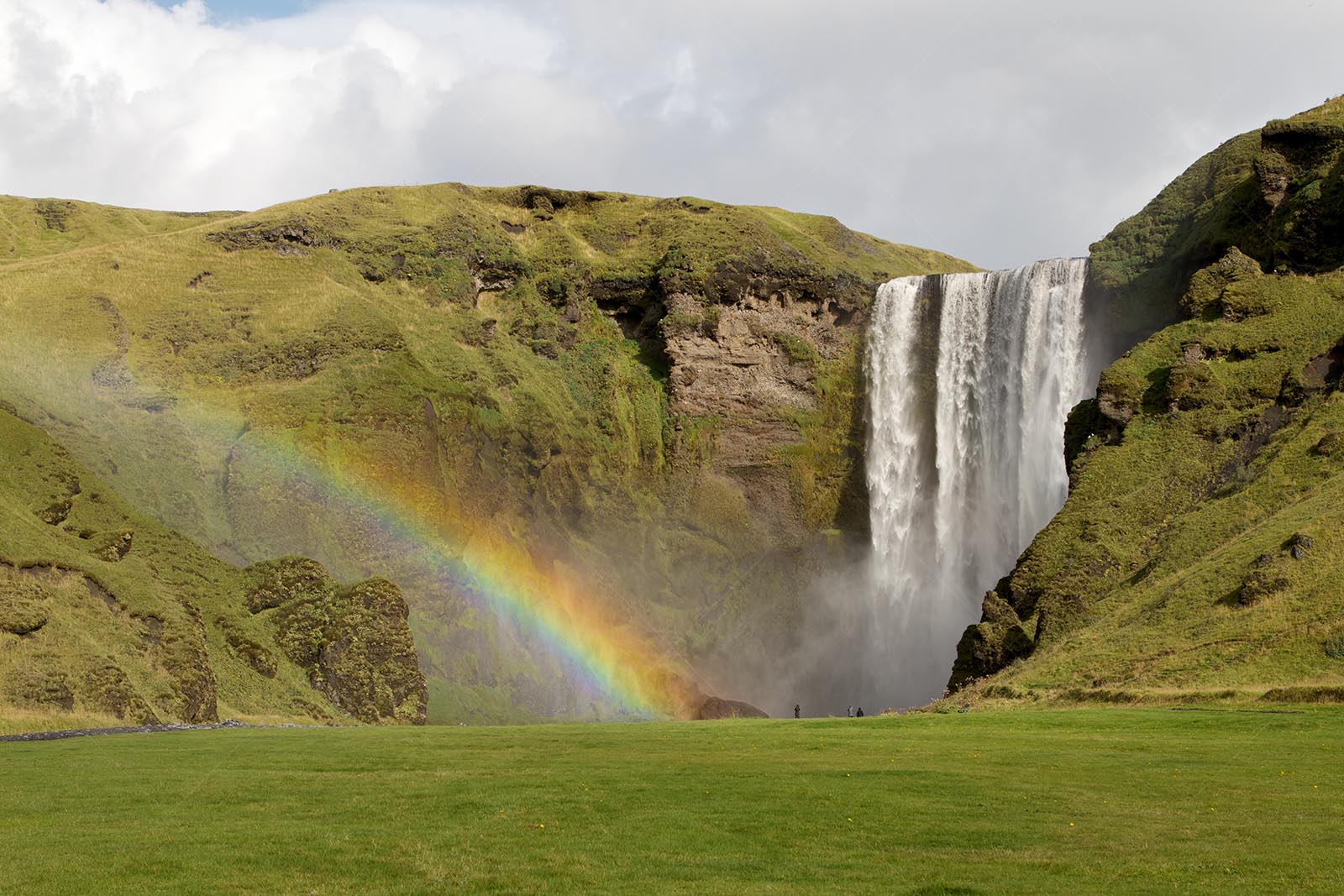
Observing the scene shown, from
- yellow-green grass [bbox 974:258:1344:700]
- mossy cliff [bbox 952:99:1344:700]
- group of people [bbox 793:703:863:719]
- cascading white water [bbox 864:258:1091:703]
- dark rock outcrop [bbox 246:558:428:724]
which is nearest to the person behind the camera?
yellow-green grass [bbox 974:258:1344:700]

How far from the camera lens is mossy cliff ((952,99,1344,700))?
48594 millimetres

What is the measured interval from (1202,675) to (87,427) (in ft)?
240

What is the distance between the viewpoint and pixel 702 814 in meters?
24.0

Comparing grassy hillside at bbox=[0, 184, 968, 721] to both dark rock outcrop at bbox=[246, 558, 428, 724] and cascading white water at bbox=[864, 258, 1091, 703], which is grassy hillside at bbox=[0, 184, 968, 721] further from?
dark rock outcrop at bbox=[246, 558, 428, 724]

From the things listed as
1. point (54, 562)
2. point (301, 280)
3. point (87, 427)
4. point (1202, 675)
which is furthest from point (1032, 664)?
point (301, 280)

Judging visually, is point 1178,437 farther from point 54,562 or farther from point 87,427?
point 87,427

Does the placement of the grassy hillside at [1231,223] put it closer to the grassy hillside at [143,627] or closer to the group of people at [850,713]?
the group of people at [850,713]

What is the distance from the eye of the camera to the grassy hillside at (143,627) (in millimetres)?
49906

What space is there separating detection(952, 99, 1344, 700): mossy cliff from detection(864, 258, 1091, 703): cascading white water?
7129mm

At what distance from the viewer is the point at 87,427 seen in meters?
86.9

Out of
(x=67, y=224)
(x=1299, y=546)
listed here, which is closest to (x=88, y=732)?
(x=1299, y=546)

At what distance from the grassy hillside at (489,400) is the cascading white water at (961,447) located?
5711 mm

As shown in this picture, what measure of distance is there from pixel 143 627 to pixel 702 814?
41.4 metres

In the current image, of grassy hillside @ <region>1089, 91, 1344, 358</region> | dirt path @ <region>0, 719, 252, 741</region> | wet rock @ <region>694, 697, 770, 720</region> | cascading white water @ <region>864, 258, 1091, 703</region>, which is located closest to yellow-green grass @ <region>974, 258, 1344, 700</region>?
grassy hillside @ <region>1089, 91, 1344, 358</region>
